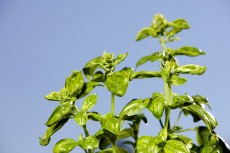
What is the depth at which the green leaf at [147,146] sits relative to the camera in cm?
99

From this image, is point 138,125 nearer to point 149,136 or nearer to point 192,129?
point 192,129

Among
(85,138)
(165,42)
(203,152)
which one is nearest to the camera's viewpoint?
(85,138)

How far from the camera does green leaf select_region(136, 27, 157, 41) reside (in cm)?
140

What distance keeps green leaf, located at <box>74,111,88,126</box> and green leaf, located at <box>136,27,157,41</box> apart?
20.0 inches

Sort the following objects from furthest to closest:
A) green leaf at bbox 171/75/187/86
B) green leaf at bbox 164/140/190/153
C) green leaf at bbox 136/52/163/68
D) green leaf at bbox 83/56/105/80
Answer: green leaf at bbox 136/52/163/68
green leaf at bbox 83/56/105/80
green leaf at bbox 171/75/187/86
green leaf at bbox 164/140/190/153

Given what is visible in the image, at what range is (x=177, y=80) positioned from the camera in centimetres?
108

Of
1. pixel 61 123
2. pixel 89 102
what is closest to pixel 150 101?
pixel 89 102

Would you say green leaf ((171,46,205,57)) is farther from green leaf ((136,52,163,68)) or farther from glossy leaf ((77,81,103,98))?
glossy leaf ((77,81,103,98))

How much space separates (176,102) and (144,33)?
0.47 metres

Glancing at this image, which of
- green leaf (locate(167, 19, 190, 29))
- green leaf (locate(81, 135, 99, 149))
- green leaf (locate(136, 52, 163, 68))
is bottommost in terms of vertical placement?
green leaf (locate(81, 135, 99, 149))

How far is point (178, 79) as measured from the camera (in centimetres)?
108

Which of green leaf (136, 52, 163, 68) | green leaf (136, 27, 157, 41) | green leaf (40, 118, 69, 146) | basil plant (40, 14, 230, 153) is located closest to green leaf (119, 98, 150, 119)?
basil plant (40, 14, 230, 153)

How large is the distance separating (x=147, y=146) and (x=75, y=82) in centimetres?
31

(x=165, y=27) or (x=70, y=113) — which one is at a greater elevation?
(x=165, y=27)
